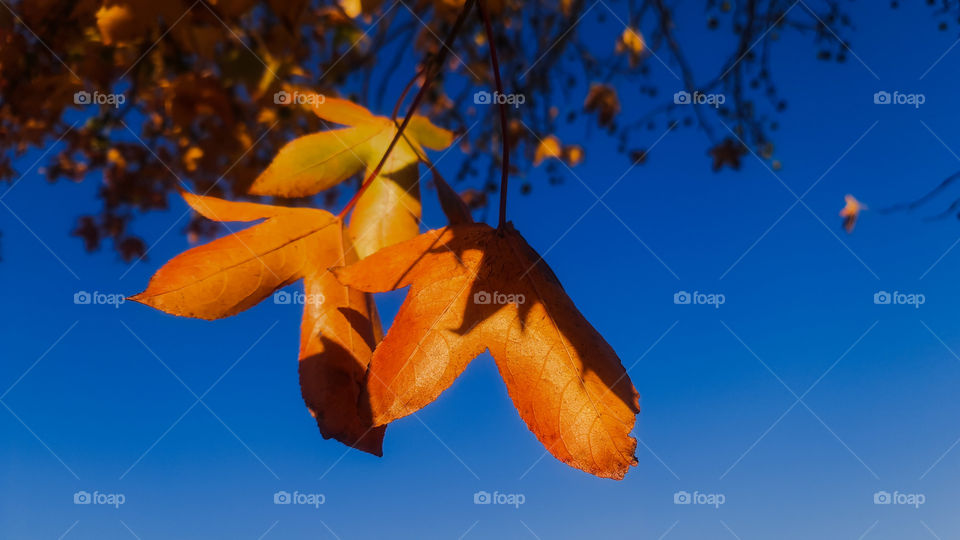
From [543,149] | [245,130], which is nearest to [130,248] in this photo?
[245,130]

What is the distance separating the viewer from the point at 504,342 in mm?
760

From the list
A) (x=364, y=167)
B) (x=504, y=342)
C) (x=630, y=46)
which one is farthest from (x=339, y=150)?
(x=630, y=46)

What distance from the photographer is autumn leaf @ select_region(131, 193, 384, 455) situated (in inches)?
25.9

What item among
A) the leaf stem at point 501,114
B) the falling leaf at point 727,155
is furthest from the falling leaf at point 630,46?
the leaf stem at point 501,114

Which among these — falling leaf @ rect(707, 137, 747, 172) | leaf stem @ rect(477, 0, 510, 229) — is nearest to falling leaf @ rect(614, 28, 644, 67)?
falling leaf @ rect(707, 137, 747, 172)

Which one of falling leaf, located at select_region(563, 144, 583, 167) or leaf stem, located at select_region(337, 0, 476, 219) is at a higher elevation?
falling leaf, located at select_region(563, 144, 583, 167)

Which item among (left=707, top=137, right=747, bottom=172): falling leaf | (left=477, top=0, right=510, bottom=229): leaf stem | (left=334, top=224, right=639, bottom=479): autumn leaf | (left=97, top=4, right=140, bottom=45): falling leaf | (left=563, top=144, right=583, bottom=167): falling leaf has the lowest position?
(left=334, top=224, right=639, bottom=479): autumn leaf

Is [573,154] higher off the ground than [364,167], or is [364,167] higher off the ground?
[573,154]

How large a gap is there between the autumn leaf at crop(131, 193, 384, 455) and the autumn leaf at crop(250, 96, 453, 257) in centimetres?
7

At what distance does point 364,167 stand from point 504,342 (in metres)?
0.40

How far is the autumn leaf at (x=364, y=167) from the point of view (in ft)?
2.86

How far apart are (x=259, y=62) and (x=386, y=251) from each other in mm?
919

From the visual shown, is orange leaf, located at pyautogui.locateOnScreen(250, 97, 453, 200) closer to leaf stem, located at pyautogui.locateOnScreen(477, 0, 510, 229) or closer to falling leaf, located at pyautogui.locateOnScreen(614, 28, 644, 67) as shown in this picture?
leaf stem, located at pyautogui.locateOnScreen(477, 0, 510, 229)

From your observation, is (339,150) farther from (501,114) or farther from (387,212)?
(501,114)
